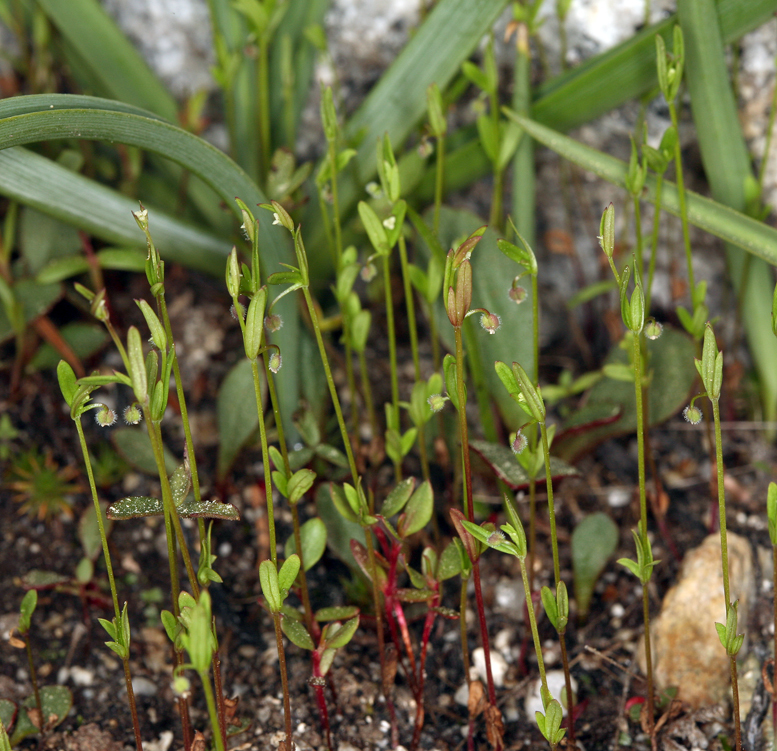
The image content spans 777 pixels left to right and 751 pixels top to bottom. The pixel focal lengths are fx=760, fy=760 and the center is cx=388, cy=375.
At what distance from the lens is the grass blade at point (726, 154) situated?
4.06ft

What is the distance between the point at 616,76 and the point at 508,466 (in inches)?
28.4

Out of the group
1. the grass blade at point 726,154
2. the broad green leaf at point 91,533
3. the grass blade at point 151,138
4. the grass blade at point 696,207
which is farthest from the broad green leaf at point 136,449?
the grass blade at point 726,154

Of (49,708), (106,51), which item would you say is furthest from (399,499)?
(106,51)

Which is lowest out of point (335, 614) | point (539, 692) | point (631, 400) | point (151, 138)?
point (539, 692)

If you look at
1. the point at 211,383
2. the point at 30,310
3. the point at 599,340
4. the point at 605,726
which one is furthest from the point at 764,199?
the point at 30,310

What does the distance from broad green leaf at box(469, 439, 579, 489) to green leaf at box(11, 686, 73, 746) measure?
0.70m

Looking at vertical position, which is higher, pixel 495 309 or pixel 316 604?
pixel 495 309

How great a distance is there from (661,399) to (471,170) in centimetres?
57

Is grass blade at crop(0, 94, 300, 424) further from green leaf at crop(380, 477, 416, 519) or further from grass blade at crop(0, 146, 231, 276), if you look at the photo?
green leaf at crop(380, 477, 416, 519)

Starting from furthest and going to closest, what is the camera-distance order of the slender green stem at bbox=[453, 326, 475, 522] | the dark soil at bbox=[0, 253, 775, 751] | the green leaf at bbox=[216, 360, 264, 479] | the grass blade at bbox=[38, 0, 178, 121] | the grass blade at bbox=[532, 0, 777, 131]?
the grass blade at bbox=[38, 0, 178, 121], the green leaf at bbox=[216, 360, 264, 479], the grass blade at bbox=[532, 0, 777, 131], the dark soil at bbox=[0, 253, 775, 751], the slender green stem at bbox=[453, 326, 475, 522]

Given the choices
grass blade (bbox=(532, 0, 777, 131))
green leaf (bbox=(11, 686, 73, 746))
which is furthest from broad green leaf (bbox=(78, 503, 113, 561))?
grass blade (bbox=(532, 0, 777, 131))

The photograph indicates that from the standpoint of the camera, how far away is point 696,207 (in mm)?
1216

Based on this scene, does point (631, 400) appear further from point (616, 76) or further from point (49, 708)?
point (49, 708)

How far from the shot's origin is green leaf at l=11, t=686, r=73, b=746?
106 cm
